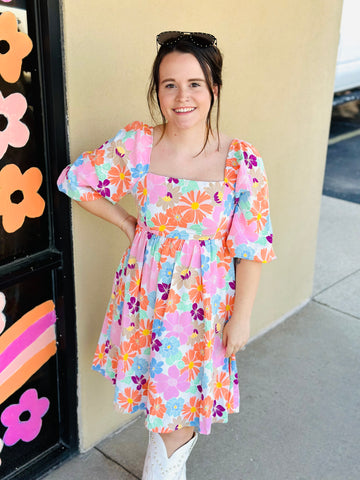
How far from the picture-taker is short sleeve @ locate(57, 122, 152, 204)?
201 cm

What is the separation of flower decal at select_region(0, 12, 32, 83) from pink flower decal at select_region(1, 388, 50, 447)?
117 cm

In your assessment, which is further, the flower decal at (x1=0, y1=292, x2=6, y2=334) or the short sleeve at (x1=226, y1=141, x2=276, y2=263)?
the flower decal at (x1=0, y1=292, x2=6, y2=334)

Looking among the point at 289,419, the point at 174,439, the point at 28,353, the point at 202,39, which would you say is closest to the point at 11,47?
the point at 202,39

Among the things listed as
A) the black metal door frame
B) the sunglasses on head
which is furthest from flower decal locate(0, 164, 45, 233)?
the sunglasses on head

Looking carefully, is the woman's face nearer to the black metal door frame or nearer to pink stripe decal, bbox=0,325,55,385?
the black metal door frame

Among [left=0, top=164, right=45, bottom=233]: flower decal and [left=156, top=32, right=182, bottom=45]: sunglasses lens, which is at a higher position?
[left=156, top=32, right=182, bottom=45]: sunglasses lens

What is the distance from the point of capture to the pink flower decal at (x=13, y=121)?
1919 millimetres

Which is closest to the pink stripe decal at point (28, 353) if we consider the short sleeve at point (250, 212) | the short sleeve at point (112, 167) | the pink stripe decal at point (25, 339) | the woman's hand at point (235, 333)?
the pink stripe decal at point (25, 339)

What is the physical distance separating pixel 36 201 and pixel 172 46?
711 mm

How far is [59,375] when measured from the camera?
241cm

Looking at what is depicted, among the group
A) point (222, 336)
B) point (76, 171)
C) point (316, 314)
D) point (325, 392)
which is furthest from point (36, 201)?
point (316, 314)

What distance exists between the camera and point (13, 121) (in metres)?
1.95

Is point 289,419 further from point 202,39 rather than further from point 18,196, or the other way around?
point 202,39

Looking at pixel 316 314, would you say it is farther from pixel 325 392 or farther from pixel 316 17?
pixel 316 17
